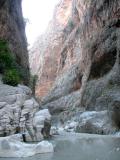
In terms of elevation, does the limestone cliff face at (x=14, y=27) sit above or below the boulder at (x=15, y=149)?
above

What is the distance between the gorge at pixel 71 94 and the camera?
1367 cm

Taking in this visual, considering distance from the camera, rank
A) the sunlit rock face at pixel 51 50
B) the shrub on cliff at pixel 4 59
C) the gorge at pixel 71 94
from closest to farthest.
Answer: the gorge at pixel 71 94 → the shrub on cliff at pixel 4 59 → the sunlit rock face at pixel 51 50

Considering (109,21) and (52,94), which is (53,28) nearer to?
(52,94)

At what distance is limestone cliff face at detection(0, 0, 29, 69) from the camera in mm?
29531

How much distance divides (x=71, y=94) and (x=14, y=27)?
9.68 metres

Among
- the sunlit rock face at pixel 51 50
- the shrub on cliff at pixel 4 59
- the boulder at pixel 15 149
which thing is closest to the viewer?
the boulder at pixel 15 149

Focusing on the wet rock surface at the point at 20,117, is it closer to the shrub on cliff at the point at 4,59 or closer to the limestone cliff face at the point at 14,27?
the shrub on cliff at the point at 4,59

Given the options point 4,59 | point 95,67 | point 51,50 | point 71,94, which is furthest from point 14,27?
point 51,50

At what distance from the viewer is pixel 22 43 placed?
36.2m

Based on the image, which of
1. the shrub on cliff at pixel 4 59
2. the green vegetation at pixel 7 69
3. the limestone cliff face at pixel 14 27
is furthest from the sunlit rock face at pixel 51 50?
the green vegetation at pixel 7 69

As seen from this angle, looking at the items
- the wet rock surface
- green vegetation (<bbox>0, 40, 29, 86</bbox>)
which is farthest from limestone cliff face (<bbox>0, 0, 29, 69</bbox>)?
the wet rock surface

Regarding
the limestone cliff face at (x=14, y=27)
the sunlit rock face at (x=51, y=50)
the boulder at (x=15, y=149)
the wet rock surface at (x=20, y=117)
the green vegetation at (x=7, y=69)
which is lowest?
the boulder at (x=15, y=149)

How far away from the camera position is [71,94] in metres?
38.2

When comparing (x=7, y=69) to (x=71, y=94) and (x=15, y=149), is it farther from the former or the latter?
(x=71, y=94)
